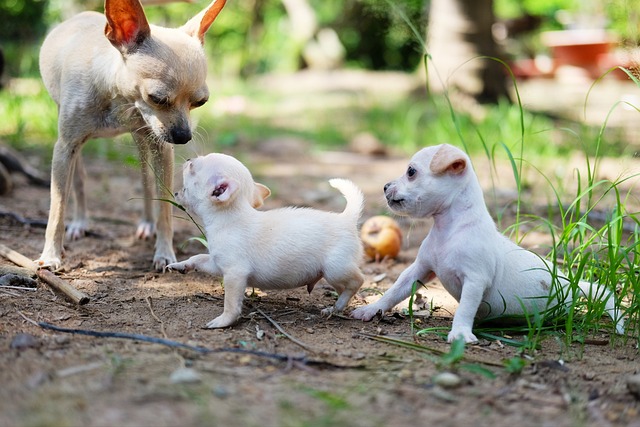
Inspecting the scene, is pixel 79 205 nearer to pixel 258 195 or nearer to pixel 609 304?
pixel 258 195

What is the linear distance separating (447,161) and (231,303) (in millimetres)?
1148

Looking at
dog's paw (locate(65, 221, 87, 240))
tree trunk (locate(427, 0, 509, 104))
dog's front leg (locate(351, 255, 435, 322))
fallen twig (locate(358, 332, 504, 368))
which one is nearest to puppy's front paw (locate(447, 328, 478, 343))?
fallen twig (locate(358, 332, 504, 368))

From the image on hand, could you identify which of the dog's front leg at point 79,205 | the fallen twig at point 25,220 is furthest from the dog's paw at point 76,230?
the fallen twig at point 25,220

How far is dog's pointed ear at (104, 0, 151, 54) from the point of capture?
373cm

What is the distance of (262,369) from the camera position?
2639 millimetres

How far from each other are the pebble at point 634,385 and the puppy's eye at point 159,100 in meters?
2.53

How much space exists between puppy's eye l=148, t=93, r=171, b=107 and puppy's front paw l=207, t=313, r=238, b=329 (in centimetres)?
123

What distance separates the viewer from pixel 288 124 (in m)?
10.4

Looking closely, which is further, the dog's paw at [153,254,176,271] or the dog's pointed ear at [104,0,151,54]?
the dog's paw at [153,254,176,271]

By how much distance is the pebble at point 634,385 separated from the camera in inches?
100

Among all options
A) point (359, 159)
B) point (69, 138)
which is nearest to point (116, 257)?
point (69, 138)

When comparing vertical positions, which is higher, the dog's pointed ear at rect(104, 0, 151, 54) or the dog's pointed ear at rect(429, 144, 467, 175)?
the dog's pointed ear at rect(104, 0, 151, 54)

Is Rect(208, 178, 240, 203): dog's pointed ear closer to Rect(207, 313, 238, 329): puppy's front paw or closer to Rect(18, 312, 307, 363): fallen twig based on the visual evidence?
Rect(207, 313, 238, 329): puppy's front paw

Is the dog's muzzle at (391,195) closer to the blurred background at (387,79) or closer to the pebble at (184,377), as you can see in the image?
the blurred background at (387,79)
